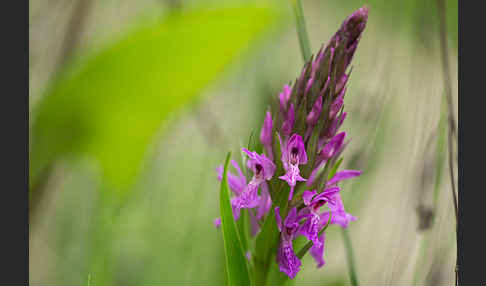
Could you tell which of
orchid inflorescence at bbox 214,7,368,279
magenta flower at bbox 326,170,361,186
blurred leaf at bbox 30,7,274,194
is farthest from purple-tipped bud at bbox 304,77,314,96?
blurred leaf at bbox 30,7,274,194

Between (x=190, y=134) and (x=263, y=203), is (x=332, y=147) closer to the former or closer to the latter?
(x=263, y=203)

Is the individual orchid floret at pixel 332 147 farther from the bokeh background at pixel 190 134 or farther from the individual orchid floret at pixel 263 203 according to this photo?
the bokeh background at pixel 190 134

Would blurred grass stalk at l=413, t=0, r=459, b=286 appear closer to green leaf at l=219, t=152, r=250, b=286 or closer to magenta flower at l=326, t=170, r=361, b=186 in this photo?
magenta flower at l=326, t=170, r=361, b=186

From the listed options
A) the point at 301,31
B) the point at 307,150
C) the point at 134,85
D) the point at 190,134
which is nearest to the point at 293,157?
the point at 307,150

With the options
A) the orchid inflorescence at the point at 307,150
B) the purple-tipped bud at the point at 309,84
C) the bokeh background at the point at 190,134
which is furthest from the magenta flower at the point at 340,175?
the bokeh background at the point at 190,134

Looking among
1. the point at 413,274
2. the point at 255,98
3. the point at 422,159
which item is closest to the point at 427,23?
the point at 422,159

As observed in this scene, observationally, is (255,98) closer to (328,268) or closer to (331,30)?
(331,30)
